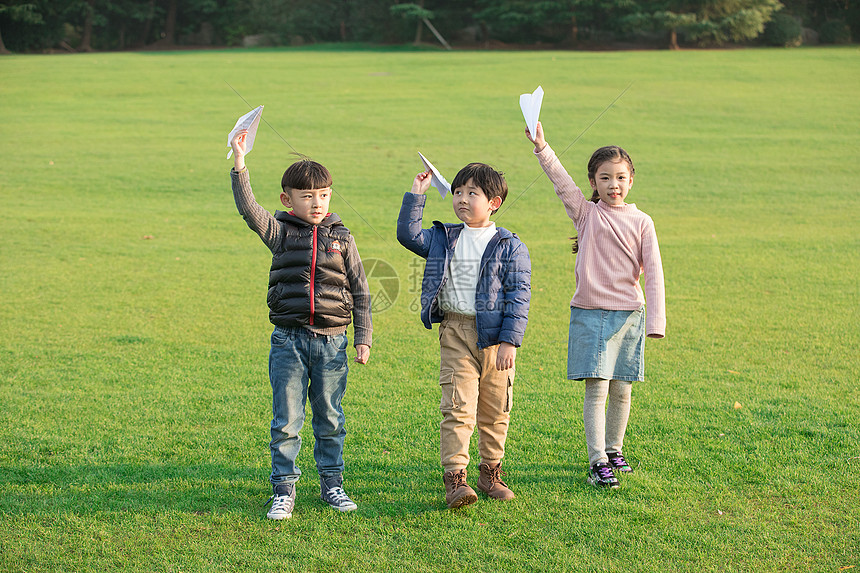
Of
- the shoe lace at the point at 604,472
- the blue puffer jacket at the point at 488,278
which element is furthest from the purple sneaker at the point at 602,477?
the blue puffer jacket at the point at 488,278

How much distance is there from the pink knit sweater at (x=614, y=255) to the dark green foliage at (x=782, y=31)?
36689 millimetres

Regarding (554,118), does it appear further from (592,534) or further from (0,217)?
(592,534)

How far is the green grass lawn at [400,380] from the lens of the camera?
335 centimetres

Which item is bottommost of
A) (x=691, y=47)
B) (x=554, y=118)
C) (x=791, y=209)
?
(x=791, y=209)

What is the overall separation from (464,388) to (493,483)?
494 millimetres

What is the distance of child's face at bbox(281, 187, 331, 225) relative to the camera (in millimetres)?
3562

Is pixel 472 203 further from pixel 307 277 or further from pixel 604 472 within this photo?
pixel 604 472

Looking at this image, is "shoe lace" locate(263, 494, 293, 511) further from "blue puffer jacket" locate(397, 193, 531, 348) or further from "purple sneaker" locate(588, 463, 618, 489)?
"purple sneaker" locate(588, 463, 618, 489)

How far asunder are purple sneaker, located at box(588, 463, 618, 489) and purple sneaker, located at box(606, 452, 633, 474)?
11 cm

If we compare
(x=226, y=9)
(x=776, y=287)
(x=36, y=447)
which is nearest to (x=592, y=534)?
(x=36, y=447)

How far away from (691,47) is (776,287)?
31562 mm

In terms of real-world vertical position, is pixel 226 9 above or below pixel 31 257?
above

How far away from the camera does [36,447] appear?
4.23 meters

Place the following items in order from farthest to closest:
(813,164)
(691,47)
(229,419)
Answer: (691,47), (813,164), (229,419)
